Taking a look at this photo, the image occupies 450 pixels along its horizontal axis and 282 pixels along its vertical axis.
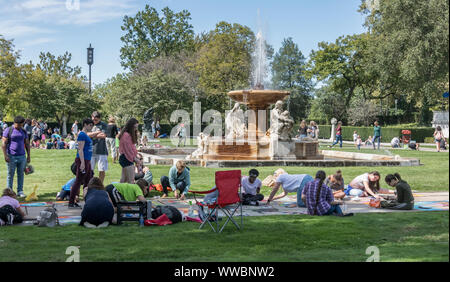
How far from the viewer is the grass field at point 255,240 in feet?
19.9

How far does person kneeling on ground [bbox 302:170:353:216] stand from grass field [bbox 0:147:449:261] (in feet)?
0.90

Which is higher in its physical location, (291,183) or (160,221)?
(291,183)

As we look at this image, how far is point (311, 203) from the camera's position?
9.22m

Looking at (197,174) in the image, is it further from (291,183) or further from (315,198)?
(315,198)

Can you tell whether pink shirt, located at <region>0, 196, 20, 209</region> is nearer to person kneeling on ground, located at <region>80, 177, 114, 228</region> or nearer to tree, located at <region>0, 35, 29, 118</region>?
person kneeling on ground, located at <region>80, 177, 114, 228</region>

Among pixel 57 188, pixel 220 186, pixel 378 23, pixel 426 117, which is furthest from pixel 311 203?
pixel 426 117

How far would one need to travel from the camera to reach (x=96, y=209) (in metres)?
8.15

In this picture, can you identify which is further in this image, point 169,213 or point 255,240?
point 169,213

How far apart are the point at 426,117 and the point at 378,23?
12312 millimetres

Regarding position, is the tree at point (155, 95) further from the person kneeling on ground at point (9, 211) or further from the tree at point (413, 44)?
the person kneeling on ground at point (9, 211)

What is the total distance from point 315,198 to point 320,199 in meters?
0.09

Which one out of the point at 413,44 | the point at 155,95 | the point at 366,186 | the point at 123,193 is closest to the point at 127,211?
the point at 123,193

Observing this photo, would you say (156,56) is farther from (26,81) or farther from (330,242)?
(330,242)

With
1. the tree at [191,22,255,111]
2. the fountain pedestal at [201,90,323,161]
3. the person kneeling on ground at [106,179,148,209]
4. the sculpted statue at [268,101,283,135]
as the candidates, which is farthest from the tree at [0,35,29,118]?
the person kneeling on ground at [106,179,148,209]
